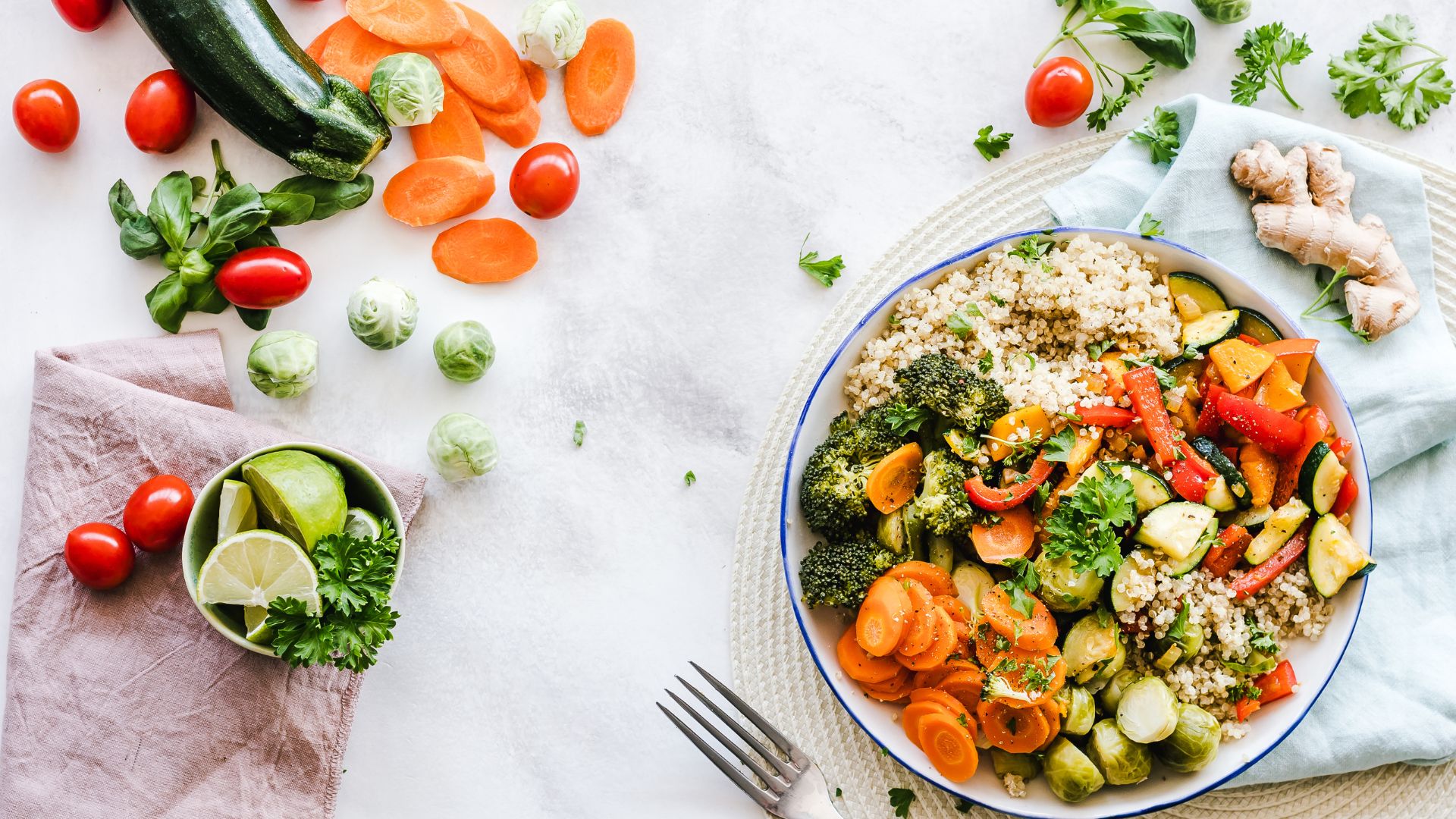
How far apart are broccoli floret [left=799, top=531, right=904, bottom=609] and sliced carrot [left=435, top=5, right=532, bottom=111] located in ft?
6.00

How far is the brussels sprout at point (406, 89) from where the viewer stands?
3133 mm

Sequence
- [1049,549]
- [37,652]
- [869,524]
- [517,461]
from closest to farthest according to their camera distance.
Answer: [1049,549] < [869,524] < [37,652] < [517,461]

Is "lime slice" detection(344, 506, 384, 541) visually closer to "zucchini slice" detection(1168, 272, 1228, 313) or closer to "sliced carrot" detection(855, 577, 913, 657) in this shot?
"sliced carrot" detection(855, 577, 913, 657)

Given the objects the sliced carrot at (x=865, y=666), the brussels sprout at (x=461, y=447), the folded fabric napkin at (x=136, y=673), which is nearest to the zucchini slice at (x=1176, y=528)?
the sliced carrot at (x=865, y=666)

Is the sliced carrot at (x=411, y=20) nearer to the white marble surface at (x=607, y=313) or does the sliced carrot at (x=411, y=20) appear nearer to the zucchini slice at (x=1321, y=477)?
the white marble surface at (x=607, y=313)

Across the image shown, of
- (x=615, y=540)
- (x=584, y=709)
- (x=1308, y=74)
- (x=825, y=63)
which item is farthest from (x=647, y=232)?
(x=1308, y=74)

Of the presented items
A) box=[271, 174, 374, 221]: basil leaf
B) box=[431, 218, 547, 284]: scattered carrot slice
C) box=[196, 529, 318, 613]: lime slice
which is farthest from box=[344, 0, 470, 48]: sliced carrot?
box=[196, 529, 318, 613]: lime slice

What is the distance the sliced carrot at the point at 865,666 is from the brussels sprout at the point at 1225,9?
7.75 feet

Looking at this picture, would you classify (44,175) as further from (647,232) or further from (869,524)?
(869,524)

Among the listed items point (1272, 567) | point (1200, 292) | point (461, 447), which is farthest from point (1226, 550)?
point (461, 447)

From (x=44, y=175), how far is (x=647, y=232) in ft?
6.80

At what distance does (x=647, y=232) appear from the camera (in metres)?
3.32

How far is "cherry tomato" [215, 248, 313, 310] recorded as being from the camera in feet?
10.2

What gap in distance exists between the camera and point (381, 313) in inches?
122
